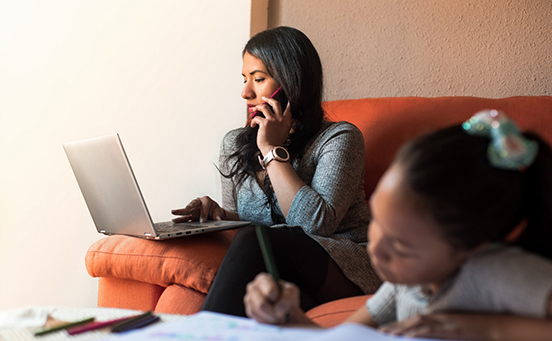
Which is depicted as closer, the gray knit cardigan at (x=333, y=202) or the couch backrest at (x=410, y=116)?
the gray knit cardigan at (x=333, y=202)

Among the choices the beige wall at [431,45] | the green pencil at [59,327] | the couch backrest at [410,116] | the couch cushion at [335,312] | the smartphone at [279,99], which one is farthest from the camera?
the beige wall at [431,45]

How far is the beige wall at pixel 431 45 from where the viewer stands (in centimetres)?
158

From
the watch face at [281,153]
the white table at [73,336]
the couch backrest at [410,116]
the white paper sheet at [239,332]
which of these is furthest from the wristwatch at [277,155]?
the white paper sheet at [239,332]

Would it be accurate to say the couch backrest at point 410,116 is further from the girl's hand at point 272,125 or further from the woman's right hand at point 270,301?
the woman's right hand at point 270,301

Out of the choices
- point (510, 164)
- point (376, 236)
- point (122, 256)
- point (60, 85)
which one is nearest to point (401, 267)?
point (376, 236)

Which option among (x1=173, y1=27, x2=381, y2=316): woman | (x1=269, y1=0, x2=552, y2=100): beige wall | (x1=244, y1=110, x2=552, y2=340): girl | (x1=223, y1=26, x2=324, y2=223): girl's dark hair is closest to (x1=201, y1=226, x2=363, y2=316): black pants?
(x1=173, y1=27, x2=381, y2=316): woman

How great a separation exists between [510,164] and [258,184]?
3.13 ft

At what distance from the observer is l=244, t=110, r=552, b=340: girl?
455 millimetres

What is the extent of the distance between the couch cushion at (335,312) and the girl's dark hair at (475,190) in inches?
16.2

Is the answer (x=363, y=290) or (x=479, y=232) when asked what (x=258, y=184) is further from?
(x=479, y=232)

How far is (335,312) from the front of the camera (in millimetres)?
875

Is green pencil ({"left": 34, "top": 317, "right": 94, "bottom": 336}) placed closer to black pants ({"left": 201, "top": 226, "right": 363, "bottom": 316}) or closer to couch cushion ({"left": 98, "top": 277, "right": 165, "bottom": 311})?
black pants ({"left": 201, "top": 226, "right": 363, "bottom": 316})

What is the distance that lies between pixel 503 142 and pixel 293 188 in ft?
2.37

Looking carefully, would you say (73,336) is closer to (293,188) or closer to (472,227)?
(472,227)
